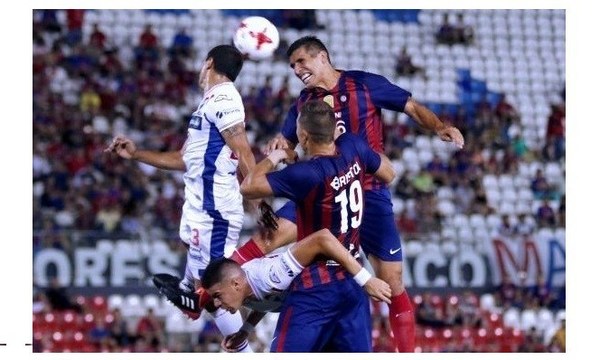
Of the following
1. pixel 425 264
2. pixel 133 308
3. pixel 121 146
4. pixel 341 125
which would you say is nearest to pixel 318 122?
pixel 341 125

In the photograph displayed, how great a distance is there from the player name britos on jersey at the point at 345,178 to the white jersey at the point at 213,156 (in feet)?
4.14

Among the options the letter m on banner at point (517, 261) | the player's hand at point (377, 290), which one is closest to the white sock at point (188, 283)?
the player's hand at point (377, 290)

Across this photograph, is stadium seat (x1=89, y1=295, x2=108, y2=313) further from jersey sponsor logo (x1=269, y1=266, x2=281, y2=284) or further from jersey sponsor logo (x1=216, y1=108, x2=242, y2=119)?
jersey sponsor logo (x1=269, y1=266, x2=281, y2=284)

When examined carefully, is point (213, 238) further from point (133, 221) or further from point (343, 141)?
point (133, 221)

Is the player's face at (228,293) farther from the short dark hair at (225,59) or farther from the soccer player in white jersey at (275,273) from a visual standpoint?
the short dark hair at (225,59)

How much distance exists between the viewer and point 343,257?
7988mm

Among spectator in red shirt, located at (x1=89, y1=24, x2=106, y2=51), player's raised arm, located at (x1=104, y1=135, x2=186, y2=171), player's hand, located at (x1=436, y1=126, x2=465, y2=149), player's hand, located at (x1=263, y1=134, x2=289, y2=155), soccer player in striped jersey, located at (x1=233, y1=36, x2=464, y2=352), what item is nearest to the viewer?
player's hand, located at (x1=263, y1=134, x2=289, y2=155)

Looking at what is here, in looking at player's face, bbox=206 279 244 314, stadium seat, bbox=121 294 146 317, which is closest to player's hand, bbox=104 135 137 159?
player's face, bbox=206 279 244 314

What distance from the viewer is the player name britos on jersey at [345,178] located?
26.9 ft

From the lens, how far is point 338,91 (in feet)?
31.0

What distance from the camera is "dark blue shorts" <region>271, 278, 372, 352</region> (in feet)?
26.8

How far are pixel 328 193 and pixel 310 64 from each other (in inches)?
61.6

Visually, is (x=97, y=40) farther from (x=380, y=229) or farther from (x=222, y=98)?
(x=380, y=229)

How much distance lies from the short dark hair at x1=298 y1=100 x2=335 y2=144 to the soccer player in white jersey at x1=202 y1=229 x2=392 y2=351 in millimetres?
627
